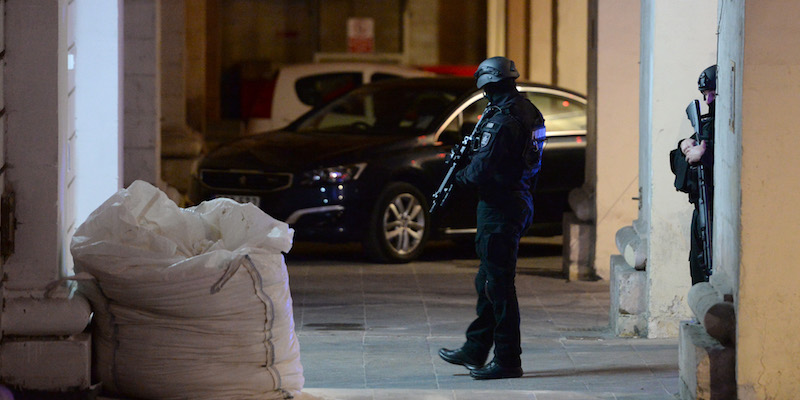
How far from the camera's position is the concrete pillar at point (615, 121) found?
10578 millimetres

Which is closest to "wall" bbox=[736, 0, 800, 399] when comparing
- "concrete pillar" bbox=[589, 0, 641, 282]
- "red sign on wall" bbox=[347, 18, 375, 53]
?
"concrete pillar" bbox=[589, 0, 641, 282]

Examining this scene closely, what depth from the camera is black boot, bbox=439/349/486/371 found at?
7.26 meters

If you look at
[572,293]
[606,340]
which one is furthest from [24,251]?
[572,293]

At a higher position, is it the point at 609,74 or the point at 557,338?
the point at 609,74

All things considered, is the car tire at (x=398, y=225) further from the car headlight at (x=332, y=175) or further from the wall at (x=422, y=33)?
the wall at (x=422, y=33)

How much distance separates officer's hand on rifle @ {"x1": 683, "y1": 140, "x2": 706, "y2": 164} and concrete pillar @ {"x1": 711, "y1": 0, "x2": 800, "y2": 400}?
1.77 meters

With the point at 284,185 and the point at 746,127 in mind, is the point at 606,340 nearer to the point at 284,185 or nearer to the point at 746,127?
the point at 746,127

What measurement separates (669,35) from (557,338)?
2018 mm

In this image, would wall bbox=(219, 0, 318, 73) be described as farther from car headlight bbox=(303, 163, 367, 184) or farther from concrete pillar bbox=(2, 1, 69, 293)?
concrete pillar bbox=(2, 1, 69, 293)

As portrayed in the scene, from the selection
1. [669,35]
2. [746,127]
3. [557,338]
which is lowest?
[557,338]

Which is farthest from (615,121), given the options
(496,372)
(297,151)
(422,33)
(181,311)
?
(422,33)

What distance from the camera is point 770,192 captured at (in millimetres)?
5508

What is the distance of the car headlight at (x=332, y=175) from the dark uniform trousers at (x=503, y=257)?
178 inches

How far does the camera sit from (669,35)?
8141 millimetres
